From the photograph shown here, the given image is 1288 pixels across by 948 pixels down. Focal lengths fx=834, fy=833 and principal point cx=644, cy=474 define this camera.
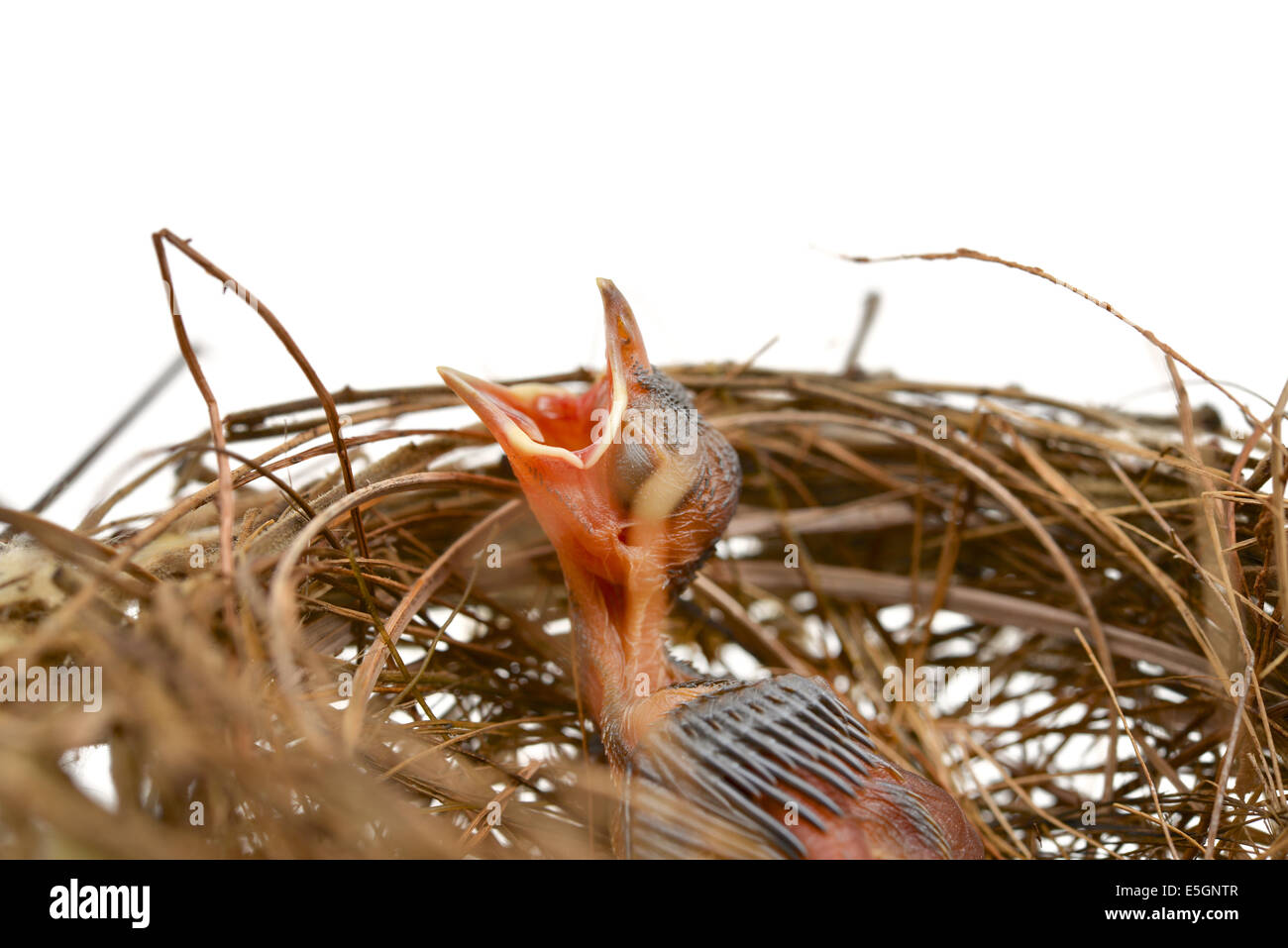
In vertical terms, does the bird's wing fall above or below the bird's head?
below

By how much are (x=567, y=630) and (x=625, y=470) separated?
1.09 feet

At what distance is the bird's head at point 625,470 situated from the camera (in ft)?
2.37

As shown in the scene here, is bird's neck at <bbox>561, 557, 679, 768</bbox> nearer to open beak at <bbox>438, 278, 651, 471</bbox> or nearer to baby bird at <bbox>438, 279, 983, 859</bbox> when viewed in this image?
baby bird at <bbox>438, 279, 983, 859</bbox>

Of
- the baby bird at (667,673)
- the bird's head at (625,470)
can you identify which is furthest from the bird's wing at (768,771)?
the bird's head at (625,470)

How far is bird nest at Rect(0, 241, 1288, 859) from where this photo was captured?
50 cm

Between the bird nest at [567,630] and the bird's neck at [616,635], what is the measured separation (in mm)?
72

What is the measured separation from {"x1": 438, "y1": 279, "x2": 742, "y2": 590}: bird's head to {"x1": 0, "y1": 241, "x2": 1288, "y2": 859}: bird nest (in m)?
0.09

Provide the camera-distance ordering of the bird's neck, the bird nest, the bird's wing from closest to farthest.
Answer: the bird nest → the bird's wing → the bird's neck

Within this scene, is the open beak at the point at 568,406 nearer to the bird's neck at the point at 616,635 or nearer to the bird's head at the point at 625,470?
the bird's head at the point at 625,470

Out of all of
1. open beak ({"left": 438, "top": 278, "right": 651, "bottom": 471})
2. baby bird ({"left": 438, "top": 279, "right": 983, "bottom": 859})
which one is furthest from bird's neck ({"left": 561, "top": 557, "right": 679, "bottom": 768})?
open beak ({"left": 438, "top": 278, "right": 651, "bottom": 471})

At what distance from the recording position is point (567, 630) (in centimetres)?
99

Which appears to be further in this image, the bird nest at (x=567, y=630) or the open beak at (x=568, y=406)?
the open beak at (x=568, y=406)
